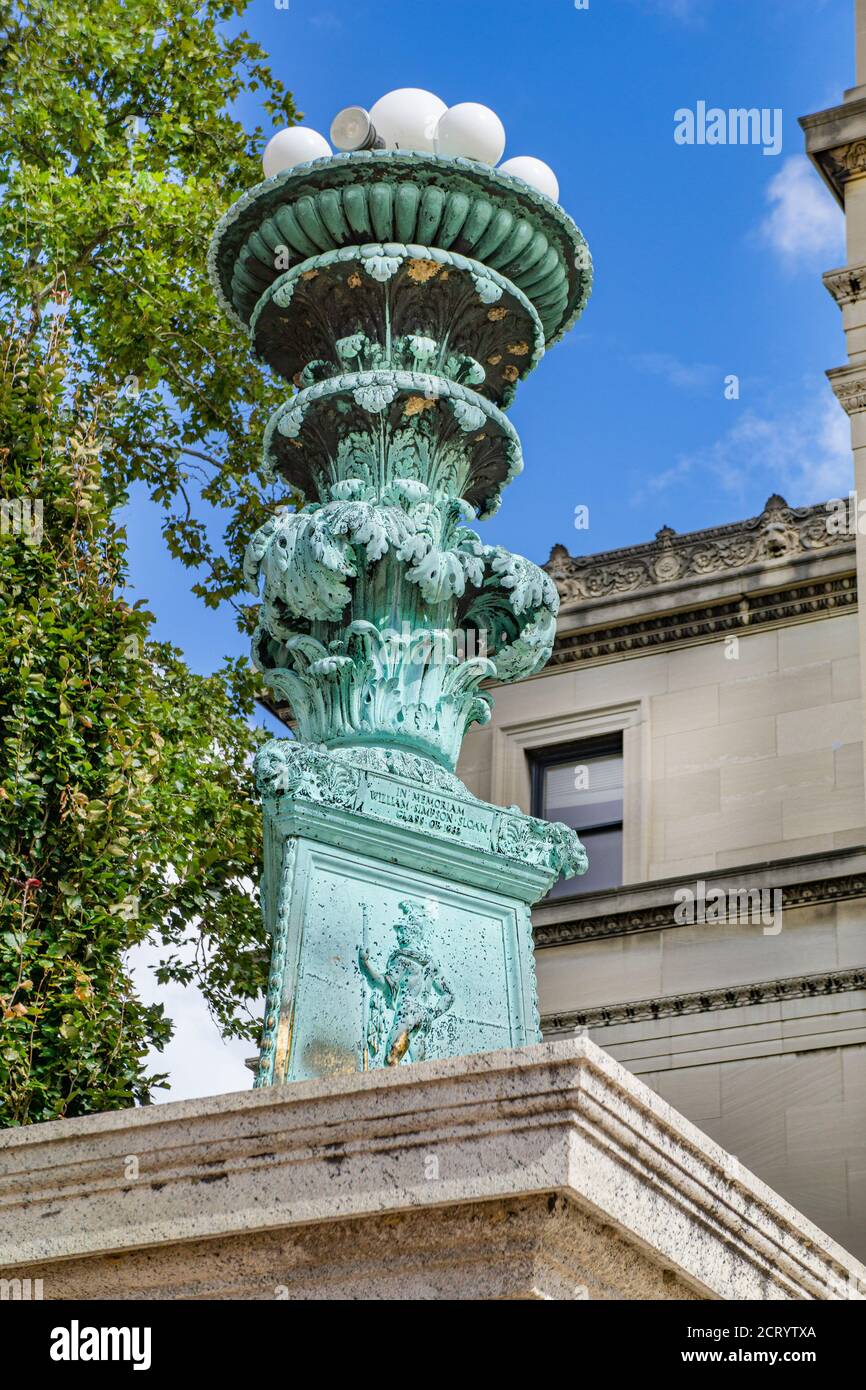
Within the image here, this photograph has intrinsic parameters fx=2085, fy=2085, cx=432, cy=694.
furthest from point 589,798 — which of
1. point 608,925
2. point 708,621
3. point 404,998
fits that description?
point 404,998

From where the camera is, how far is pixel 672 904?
23797 mm

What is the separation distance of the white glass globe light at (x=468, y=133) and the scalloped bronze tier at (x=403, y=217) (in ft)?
0.36

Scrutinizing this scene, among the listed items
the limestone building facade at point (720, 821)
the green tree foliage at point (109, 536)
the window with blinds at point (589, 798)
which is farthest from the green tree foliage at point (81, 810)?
the window with blinds at point (589, 798)

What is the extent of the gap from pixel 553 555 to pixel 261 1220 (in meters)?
21.9

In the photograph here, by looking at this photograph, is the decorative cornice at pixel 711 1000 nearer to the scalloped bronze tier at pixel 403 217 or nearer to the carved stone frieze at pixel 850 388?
the carved stone frieze at pixel 850 388

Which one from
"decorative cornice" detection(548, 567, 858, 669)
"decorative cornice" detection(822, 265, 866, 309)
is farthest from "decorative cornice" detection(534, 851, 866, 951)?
Answer: "decorative cornice" detection(822, 265, 866, 309)

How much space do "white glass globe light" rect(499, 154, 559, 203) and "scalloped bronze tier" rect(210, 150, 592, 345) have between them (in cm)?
12

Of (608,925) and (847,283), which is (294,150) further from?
(608,925)

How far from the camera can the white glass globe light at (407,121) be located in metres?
8.43

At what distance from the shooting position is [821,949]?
22.5m

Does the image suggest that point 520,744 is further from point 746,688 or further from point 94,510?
point 94,510

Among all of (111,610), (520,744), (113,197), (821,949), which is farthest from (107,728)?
(520,744)

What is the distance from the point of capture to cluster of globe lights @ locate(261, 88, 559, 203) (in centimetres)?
837

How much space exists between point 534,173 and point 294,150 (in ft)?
3.25
